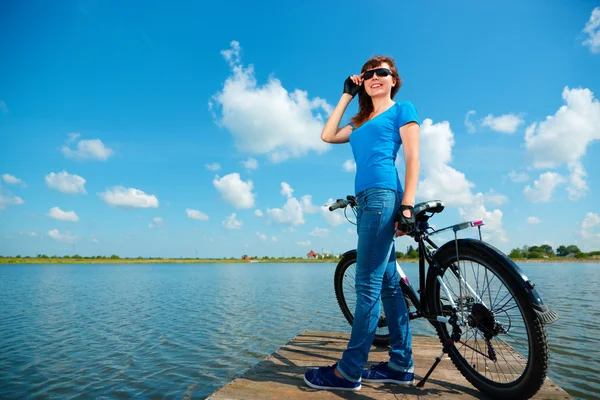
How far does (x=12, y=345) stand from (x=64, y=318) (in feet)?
14.8

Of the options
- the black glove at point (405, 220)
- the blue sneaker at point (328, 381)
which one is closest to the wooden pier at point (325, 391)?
the blue sneaker at point (328, 381)

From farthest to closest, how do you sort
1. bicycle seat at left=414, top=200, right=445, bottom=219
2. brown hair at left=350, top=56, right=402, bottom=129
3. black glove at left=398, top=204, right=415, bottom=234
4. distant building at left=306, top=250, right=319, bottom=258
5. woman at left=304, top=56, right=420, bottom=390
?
distant building at left=306, top=250, right=319, bottom=258 → brown hair at left=350, top=56, right=402, bottom=129 → bicycle seat at left=414, top=200, right=445, bottom=219 → woman at left=304, top=56, right=420, bottom=390 → black glove at left=398, top=204, right=415, bottom=234

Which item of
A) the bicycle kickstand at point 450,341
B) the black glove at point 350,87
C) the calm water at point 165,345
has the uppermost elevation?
the black glove at point 350,87

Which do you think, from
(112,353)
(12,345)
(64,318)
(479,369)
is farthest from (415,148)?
(64,318)

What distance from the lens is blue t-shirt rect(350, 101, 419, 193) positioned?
9.61 ft

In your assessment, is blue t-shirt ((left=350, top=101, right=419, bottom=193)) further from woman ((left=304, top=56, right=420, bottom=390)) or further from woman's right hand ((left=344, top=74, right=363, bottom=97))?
woman's right hand ((left=344, top=74, right=363, bottom=97))

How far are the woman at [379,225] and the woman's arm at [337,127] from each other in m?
0.29

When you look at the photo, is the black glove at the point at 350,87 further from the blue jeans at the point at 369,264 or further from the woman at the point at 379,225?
the blue jeans at the point at 369,264

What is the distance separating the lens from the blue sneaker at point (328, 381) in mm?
2973

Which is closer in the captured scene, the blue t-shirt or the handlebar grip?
the blue t-shirt

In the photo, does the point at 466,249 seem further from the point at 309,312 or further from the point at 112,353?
the point at 309,312

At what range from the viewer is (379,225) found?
288 cm

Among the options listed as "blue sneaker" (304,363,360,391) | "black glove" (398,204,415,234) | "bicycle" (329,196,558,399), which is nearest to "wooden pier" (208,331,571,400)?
"blue sneaker" (304,363,360,391)

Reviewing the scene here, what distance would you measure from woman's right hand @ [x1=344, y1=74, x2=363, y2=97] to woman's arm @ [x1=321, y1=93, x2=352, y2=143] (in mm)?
42
